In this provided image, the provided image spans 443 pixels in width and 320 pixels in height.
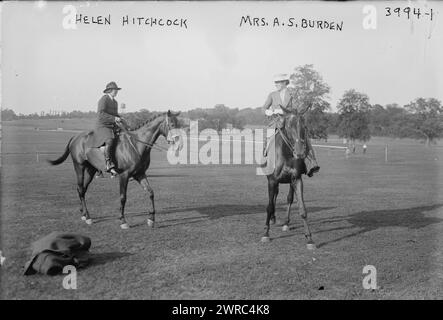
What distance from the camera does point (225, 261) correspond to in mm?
7816

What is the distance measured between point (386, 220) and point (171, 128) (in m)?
7.23

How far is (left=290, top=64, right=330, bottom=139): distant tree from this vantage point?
2684 centimetres

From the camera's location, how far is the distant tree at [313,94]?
1057 inches

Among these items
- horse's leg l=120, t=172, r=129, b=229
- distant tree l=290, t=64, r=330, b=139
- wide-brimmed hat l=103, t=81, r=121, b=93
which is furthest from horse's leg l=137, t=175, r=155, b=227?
distant tree l=290, t=64, r=330, b=139

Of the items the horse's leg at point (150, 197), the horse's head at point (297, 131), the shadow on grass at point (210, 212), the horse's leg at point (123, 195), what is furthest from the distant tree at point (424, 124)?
the horse's leg at point (123, 195)

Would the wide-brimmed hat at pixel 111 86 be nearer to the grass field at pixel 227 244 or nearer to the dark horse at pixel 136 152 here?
the dark horse at pixel 136 152

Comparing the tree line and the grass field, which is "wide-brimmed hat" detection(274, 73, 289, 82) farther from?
the tree line

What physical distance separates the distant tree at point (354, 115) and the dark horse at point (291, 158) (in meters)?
40.8

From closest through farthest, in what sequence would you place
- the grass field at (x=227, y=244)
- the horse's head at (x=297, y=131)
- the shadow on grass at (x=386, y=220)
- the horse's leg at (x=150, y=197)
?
the grass field at (x=227, y=244) < the horse's head at (x=297, y=131) < the horse's leg at (x=150, y=197) < the shadow on grass at (x=386, y=220)

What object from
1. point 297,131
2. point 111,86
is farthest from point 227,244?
point 111,86

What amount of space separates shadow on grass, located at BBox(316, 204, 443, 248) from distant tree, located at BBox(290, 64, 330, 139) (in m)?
10.8

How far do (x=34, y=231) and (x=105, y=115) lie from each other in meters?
3.47

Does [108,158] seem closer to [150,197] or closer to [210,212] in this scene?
[150,197]
